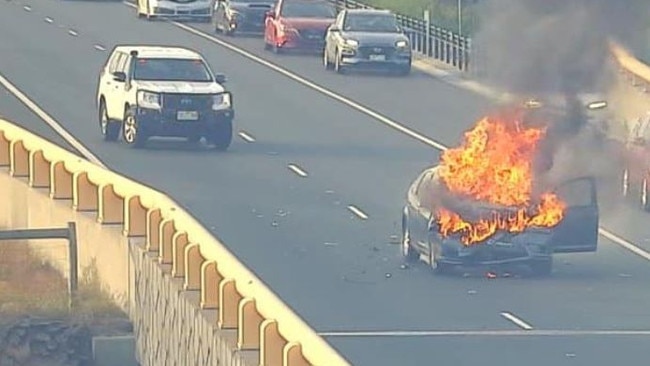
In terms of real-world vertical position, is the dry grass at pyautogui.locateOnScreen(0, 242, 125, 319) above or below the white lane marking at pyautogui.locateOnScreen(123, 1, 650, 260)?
above

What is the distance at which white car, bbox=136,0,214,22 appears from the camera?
66875mm

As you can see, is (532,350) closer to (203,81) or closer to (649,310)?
(649,310)

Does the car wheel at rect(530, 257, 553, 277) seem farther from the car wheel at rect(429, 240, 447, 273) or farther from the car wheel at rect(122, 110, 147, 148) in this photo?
the car wheel at rect(122, 110, 147, 148)

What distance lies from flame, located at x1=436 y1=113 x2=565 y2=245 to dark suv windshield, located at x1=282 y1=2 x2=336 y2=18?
2937 centimetres

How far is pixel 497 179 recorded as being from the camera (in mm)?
27297

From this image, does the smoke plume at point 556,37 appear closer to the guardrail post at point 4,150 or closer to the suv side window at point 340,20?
the guardrail post at point 4,150

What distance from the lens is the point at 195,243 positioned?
2112 cm

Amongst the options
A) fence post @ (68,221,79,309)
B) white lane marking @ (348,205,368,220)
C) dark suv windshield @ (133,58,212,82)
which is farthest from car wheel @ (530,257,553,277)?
dark suv windshield @ (133,58,212,82)

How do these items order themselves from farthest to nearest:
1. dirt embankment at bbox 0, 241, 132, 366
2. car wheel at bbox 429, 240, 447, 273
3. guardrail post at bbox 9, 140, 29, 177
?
guardrail post at bbox 9, 140, 29, 177 → car wheel at bbox 429, 240, 447, 273 → dirt embankment at bbox 0, 241, 132, 366

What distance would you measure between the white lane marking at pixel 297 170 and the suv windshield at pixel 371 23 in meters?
14.0

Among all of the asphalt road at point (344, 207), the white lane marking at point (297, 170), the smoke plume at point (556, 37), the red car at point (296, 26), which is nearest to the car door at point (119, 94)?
A: the asphalt road at point (344, 207)

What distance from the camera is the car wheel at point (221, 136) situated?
42.2 metres

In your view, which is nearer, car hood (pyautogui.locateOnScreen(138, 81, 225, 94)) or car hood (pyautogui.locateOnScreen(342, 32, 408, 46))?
car hood (pyautogui.locateOnScreen(138, 81, 225, 94))

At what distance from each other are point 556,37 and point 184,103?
68.0 feet
